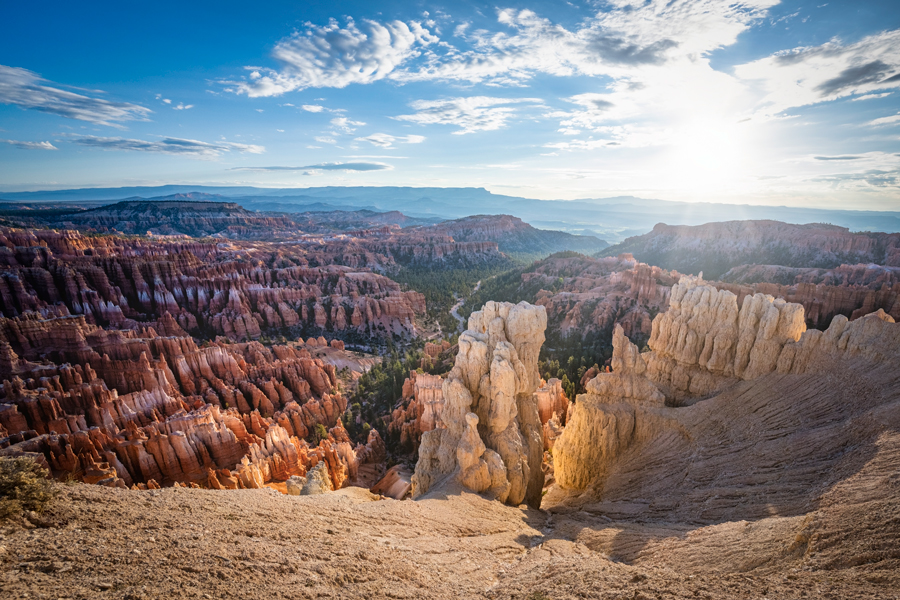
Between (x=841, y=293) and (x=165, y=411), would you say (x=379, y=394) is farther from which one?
(x=841, y=293)

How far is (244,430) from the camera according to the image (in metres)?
27.6

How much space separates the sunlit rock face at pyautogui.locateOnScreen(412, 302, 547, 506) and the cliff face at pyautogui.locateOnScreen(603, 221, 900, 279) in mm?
97848

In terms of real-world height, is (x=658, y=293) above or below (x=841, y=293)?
below

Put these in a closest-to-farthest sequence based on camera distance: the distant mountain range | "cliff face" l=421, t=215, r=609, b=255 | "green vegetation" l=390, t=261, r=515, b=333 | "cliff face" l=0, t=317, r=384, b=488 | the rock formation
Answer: "cliff face" l=0, t=317, r=384, b=488, the rock formation, "green vegetation" l=390, t=261, r=515, b=333, the distant mountain range, "cliff face" l=421, t=215, r=609, b=255

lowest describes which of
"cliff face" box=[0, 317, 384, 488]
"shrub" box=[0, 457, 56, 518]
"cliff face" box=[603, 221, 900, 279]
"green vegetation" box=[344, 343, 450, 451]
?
"green vegetation" box=[344, 343, 450, 451]

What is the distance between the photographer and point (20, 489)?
721 centimetres

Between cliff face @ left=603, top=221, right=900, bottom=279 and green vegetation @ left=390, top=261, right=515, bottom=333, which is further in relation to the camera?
cliff face @ left=603, top=221, right=900, bottom=279

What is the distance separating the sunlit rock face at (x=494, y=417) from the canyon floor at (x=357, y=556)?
466cm

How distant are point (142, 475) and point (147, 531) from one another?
20434 millimetres

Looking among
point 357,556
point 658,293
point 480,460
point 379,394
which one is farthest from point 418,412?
point 658,293

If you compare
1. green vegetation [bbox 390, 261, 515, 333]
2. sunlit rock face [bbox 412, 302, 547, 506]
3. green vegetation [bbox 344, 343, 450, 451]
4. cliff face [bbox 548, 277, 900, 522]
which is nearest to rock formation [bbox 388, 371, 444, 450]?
green vegetation [bbox 344, 343, 450, 451]

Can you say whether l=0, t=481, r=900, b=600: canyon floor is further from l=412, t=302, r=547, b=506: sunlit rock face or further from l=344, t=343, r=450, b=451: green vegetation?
l=344, t=343, r=450, b=451: green vegetation

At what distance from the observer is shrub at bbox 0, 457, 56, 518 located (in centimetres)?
692

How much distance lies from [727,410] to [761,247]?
114891 mm
